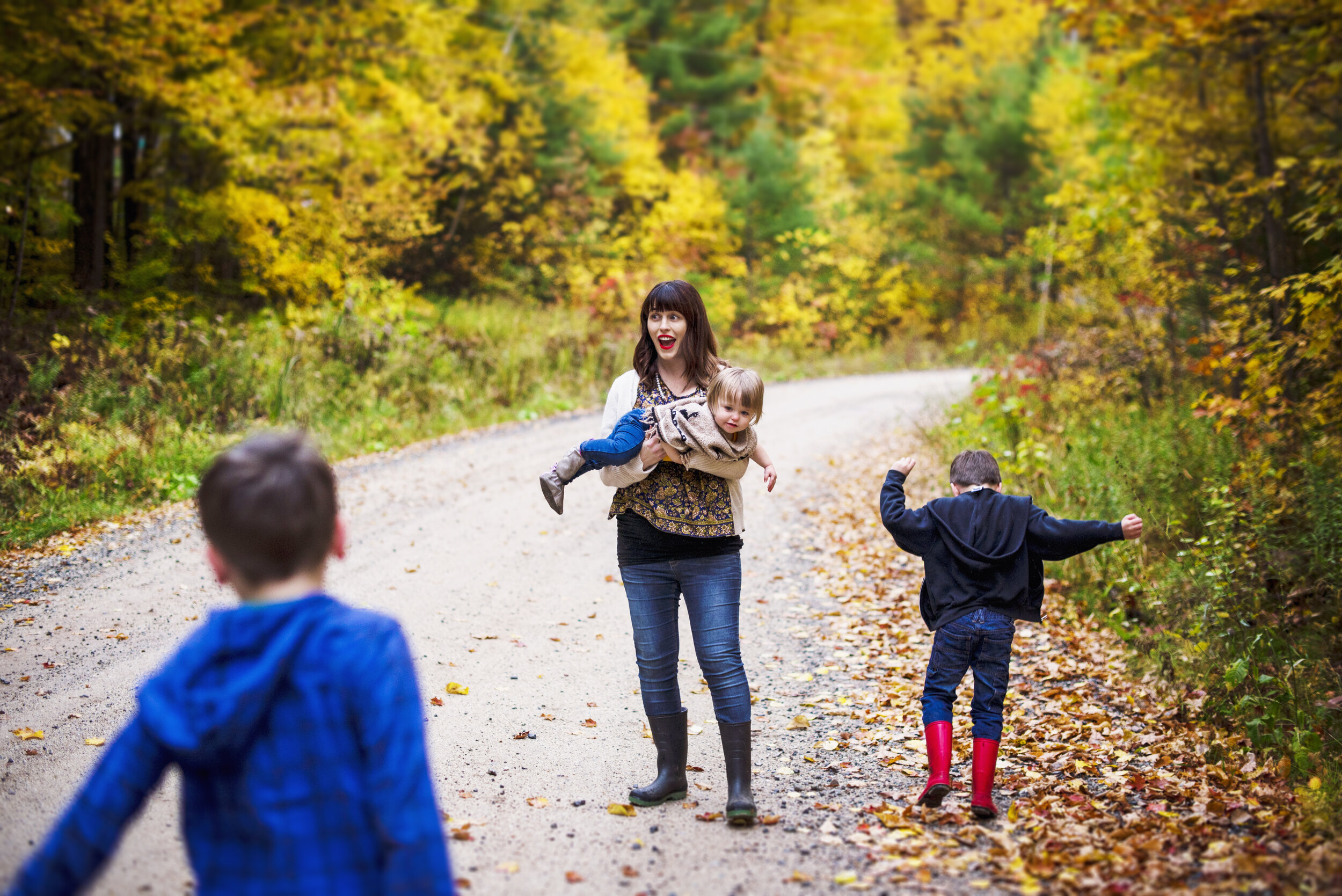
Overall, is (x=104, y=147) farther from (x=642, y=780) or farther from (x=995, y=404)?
(x=642, y=780)

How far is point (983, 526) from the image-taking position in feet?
13.0

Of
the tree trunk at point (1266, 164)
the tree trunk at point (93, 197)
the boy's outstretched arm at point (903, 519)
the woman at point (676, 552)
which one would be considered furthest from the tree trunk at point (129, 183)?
the tree trunk at point (1266, 164)

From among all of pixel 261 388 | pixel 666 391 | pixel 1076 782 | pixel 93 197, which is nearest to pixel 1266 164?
pixel 1076 782

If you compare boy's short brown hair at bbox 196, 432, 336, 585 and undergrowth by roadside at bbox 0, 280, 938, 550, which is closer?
boy's short brown hair at bbox 196, 432, 336, 585

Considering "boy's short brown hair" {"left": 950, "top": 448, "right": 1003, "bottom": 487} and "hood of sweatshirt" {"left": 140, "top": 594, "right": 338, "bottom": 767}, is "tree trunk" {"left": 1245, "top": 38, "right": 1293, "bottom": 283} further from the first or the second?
"hood of sweatshirt" {"left": 140, "top": 594, "right": 338, "bottom": 767}

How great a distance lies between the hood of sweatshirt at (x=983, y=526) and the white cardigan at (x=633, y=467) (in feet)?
2.78

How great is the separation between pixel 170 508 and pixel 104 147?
8.14m

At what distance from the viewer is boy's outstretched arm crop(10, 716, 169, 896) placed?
70.8 inches

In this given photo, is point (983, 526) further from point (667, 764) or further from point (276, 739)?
point (276, 739)

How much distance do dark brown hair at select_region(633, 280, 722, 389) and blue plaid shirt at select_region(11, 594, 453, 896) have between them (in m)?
2.15

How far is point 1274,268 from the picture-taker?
349 inches

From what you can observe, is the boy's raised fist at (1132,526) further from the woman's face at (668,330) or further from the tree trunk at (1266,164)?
the tree trunk at (1266,164)

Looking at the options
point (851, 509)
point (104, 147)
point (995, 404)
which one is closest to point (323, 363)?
point (104, 147)

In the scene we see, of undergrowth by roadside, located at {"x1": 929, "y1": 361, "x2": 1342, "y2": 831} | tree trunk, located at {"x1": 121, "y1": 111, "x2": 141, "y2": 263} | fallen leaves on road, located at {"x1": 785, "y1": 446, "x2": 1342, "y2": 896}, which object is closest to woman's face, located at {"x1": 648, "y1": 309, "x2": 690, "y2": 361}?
fallen leaves on road, located at {"x1": 785, "y1": 446, "x2": 1342, "y2": 896}
